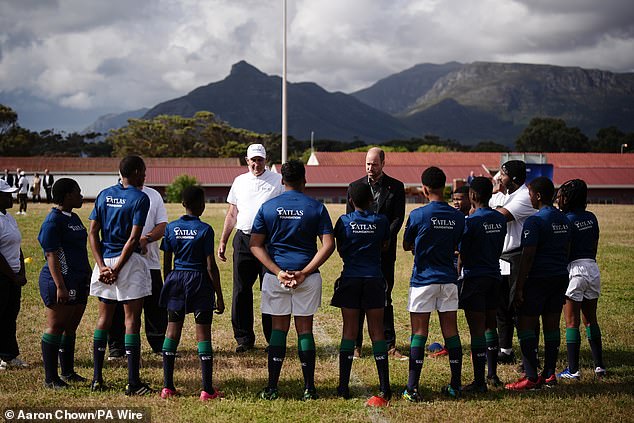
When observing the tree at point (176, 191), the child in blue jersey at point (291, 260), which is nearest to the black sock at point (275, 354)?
the child in blue jersey at point (291, 260)

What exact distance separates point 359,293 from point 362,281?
Answer: 0.13 metres

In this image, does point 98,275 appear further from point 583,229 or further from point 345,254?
point 583,229

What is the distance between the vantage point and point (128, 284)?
6.68 metres

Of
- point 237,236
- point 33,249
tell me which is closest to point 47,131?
point 33,249

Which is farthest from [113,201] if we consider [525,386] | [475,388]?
[525,386]

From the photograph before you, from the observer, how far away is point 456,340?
664 centimetres

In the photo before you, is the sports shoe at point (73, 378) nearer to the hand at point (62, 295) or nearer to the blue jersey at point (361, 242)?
the hand at point (62, 295)

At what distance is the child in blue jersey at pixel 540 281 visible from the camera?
6.90m

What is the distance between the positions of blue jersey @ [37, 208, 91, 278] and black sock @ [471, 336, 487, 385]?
4296 mm

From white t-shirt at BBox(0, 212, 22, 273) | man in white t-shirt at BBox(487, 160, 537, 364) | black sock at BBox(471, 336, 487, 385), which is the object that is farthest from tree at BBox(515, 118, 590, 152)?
white t-shirt at BBox(0, 212, 22, 273)

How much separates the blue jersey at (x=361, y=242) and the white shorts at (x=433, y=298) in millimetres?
452

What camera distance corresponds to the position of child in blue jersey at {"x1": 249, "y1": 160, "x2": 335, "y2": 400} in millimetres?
6359

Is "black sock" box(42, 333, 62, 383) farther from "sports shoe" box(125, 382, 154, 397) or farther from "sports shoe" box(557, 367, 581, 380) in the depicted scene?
"sports shoe" box(557, 367, 581, 380)

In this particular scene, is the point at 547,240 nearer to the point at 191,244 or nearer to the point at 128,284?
the point at 191,244
